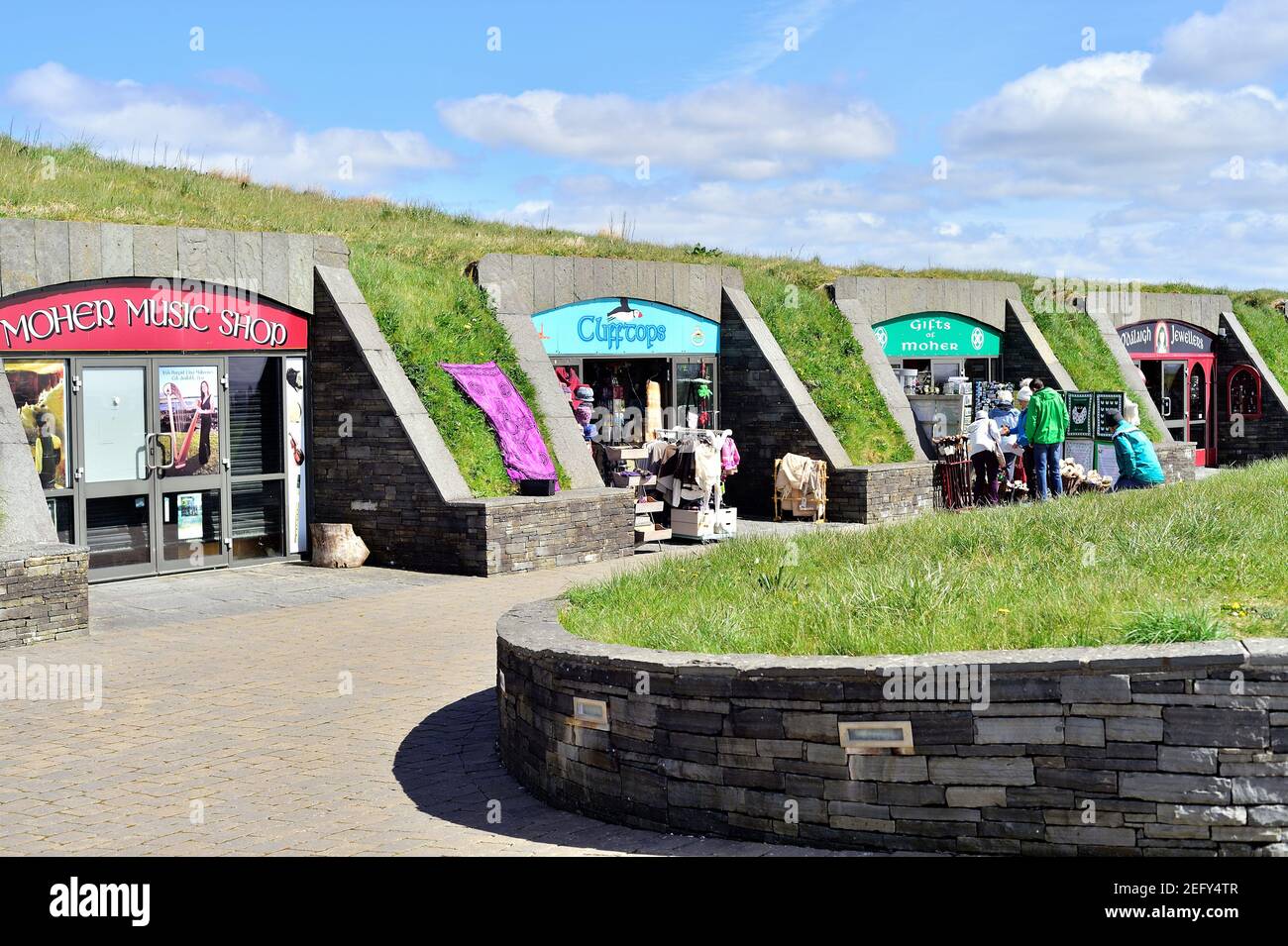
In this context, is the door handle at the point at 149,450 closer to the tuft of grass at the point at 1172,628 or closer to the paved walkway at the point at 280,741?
the paved walkway at the point at 280,741

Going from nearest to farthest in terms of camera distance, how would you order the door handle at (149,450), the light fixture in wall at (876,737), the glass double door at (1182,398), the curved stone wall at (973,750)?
the curved stone wall at (973,750), the light fixture in wall at (876,737), the door handle at (149,450), the glass double door at (1182,398)

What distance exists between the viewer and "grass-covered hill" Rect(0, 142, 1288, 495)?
690 inches

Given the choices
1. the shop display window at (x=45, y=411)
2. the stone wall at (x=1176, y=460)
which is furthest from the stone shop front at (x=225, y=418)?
the stone wall at (x=1176, y=460)

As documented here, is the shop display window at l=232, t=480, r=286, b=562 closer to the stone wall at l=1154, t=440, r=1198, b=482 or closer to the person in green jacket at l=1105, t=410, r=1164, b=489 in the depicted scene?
the person in green jacket at l=1105, t=410, r=1164, b=489

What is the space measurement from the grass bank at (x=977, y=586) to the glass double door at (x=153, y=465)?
8.03 meters

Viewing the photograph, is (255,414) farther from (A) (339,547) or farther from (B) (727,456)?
(B) (727,456)

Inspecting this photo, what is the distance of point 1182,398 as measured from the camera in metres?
→ 31.3

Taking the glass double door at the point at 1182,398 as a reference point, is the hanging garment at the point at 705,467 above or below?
below

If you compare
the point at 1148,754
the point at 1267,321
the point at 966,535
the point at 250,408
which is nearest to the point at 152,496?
the point at 250,408

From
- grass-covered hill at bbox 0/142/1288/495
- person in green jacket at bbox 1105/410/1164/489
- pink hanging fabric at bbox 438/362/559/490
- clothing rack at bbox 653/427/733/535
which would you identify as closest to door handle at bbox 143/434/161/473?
grass-covered hill at bbox 0/142/1288/495

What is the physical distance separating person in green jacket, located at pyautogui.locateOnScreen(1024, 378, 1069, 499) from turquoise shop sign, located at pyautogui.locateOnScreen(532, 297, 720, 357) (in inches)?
227

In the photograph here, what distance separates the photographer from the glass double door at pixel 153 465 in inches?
587
